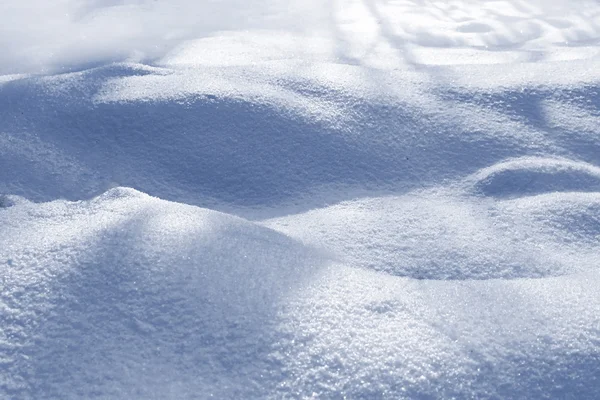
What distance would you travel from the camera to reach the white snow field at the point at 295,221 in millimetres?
1031

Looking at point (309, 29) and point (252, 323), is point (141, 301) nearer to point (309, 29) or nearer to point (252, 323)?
point (252, 323)

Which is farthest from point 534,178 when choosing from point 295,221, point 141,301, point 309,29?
point 309,29

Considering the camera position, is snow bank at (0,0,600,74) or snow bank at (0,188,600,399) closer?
snow bank at (0,188,600,399)

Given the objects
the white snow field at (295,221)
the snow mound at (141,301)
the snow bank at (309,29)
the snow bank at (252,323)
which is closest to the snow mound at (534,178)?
the white snow field at (295,221)

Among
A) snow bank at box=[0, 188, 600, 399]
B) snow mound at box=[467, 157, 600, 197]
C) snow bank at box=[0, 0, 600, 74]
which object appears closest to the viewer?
snow bank at box=[0, 188, 600, 399]

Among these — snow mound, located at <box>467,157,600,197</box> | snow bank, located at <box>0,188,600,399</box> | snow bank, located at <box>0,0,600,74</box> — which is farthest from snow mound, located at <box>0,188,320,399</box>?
snow bank, located at <box>0,0,600,74</box>

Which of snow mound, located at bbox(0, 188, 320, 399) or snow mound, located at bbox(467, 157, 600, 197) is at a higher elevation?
snow mound, located at bbox(0, 188, 320, 399)

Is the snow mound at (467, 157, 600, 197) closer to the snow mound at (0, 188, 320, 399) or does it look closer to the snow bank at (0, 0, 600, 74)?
the snow mound at (0, 188, 320, 399)

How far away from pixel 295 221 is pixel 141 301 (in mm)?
528

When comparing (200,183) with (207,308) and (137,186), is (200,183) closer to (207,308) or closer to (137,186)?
(137,186)

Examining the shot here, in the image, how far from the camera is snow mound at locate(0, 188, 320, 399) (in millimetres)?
1018

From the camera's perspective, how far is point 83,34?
2988 mm

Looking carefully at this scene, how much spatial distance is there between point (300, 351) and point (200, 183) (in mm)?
805

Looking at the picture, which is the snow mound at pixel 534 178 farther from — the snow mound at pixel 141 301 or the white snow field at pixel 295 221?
the snow mound at pixel 141 301
